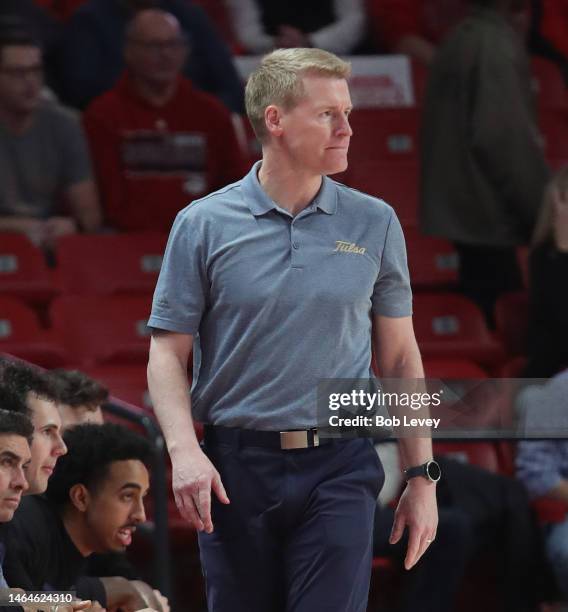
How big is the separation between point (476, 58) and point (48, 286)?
2074 mm

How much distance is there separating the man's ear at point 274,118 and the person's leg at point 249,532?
66cm

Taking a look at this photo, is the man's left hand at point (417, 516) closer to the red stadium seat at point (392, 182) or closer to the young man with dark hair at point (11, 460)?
the young man with dark hair at point (11, 460)

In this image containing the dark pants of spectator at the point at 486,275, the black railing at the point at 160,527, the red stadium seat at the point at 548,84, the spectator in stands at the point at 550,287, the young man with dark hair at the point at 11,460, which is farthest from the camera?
the red stadium seat at the point at 548,84

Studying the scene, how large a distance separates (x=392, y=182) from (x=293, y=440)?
13.2ft

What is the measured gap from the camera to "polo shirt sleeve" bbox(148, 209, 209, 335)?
311 cm

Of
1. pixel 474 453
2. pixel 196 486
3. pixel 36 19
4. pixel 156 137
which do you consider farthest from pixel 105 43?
pixel 196 486

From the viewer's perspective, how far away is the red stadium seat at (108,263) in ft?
20.4

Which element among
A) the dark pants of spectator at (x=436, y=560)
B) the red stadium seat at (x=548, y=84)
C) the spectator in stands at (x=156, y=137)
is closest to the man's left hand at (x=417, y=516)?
the dark pants of spectator at (x=436, y=560)

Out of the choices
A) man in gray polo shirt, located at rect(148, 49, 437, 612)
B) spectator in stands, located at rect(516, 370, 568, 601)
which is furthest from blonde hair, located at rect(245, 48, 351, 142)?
spectator in stands, located at rect(516, 370, 568, 601)

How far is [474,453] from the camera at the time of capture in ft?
19.4

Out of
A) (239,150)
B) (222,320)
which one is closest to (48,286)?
(239,150)

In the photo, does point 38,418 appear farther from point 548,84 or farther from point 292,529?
point 548,84

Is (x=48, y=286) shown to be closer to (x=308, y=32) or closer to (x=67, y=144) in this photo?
(x=67, y=144)

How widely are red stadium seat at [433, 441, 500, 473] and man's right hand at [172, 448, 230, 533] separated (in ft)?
9.84
